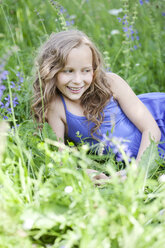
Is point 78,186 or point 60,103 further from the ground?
Answer: point 60,103

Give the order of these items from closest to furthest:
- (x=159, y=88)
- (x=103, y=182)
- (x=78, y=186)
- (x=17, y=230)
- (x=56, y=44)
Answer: (x=17, y=230), (x=78, y=186), (x=103, y=182), (x=56, y=44), (x=159, y=88)

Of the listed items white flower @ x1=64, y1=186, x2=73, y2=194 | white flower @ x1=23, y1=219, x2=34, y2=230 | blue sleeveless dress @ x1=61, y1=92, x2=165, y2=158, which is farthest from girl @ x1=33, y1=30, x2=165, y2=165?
white flower @ x1=23, y1=219, x2=34, y2=230

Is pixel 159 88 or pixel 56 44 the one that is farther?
pixel 159 88

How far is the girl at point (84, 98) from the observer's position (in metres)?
1.78

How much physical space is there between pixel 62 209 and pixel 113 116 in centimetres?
88

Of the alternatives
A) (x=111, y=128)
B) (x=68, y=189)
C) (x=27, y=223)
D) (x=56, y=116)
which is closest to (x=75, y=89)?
(x=56, y=116)

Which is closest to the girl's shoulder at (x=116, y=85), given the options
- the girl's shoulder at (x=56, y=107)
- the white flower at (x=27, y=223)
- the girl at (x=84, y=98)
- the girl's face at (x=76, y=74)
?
the girl at (x=84, y=98)

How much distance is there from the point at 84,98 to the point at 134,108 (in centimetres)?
31

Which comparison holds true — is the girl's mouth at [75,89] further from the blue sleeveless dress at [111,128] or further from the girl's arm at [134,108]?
the girl's arm at [134,108]

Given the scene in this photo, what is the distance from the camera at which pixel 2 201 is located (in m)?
1.21

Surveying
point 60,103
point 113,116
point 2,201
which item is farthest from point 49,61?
point 2,201

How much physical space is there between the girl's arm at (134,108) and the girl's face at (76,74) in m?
0.24

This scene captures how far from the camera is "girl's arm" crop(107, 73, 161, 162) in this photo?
2.01 meters

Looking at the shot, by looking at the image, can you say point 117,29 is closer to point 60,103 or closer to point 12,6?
point 12,6
